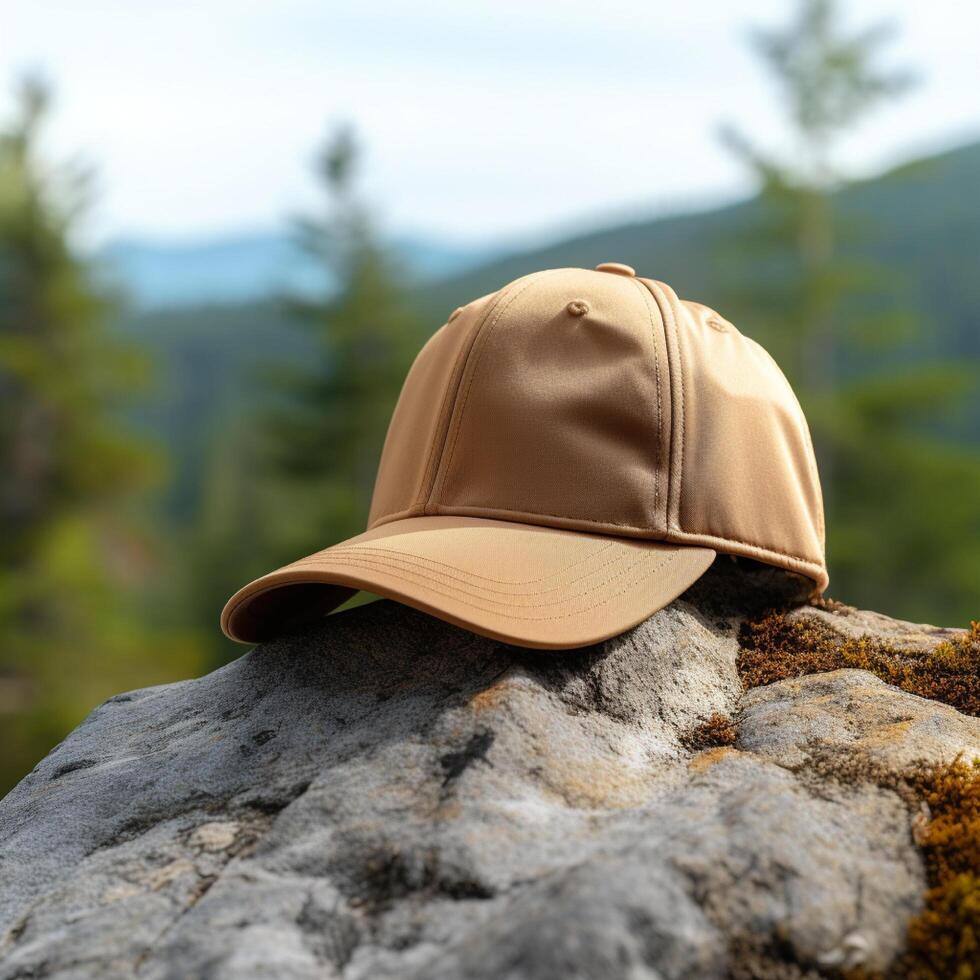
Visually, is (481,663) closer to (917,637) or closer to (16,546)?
(917,637)

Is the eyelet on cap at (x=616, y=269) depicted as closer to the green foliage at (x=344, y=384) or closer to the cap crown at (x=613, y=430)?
the cap crown at (x=613, y=430)

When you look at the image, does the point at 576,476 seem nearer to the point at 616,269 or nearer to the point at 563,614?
the point at 563,614

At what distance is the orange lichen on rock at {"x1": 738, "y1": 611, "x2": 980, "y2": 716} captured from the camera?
1.94 meters

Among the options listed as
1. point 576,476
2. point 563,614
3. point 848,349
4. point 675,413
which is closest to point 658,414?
point 675,413

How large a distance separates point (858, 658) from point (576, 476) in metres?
0.65

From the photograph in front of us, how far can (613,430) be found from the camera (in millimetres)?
1993

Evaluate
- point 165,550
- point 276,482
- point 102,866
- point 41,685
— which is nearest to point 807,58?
point 276,482

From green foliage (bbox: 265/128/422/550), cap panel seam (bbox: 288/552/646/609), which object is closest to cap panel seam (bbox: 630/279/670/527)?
cap panel seam (bbox: 288/552/646/609)

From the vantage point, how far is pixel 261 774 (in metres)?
1.69

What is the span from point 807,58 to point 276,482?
35.0ft

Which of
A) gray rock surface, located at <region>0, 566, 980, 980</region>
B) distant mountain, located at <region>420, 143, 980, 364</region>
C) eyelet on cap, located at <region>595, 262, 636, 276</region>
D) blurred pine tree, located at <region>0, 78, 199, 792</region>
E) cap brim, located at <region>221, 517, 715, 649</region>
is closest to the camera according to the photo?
gray rock surface, located at <region>0, 566, 980, 980</region>

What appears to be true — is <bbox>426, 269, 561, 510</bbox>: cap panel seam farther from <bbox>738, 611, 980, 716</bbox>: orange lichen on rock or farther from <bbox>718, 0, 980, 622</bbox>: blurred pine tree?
<bbox>718, 0, 980, 622</bbox>: blurred pine tree

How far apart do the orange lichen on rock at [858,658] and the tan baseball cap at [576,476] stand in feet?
0.41

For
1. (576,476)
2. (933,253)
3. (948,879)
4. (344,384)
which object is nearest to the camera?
(948,879)
